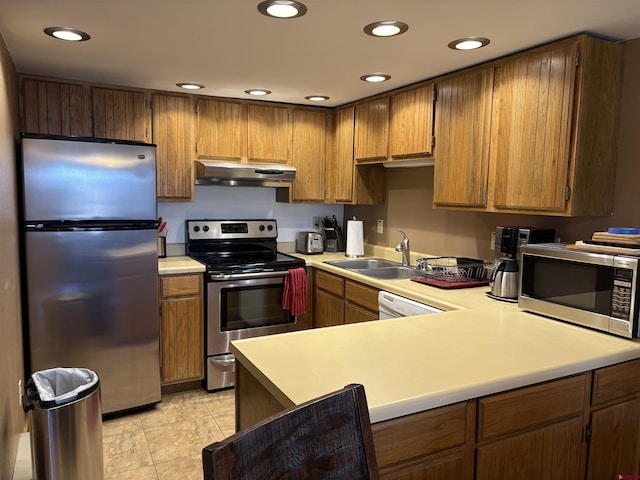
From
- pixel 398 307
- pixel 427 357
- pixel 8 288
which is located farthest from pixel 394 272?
pixel 8 288

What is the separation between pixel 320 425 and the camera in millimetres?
880

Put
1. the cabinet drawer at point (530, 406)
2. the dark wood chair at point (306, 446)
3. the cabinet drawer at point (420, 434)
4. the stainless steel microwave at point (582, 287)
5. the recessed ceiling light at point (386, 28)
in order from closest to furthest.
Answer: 1. the dark wood chair at point (306, 446)
2. the cabinet drawer at point (420, 434)
3. the cabinet drawer at point (530, 406)
4. the stainless steel microwave at point (582, 287)
5. the recessed ceiling light at point (386, 28)

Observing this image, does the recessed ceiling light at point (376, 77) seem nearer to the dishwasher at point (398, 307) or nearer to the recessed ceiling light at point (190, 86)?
the recessed ceiling light at point (190, 86)

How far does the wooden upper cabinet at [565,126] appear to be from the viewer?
2113 millimetres

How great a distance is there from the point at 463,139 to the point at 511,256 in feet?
2.43

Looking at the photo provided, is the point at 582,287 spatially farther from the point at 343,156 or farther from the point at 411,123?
the point at 343,156

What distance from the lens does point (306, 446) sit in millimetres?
854

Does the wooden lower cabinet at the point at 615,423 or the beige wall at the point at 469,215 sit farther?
the beige wall at the point at 469,215

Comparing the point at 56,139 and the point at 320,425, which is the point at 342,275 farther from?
the point at 320,425

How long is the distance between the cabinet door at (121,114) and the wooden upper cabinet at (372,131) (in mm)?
1552

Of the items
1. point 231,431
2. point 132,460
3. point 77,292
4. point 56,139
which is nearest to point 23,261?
point 77,292

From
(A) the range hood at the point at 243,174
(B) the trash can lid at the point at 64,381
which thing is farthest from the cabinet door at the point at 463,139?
(B) the trash can lid at the point at 64,381

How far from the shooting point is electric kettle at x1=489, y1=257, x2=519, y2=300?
240cm

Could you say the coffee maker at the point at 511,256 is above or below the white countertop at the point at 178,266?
above
